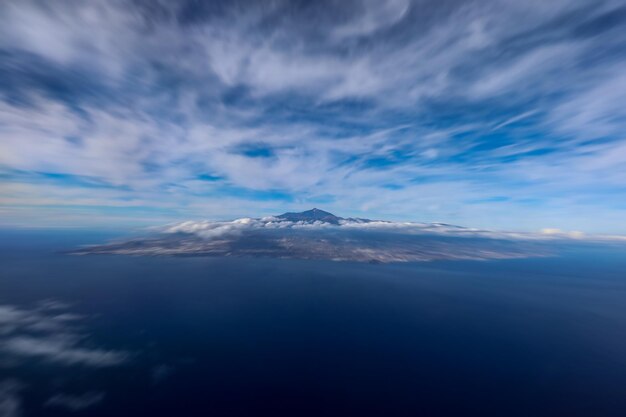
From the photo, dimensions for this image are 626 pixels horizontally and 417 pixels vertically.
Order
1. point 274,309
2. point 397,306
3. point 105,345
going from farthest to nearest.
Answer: point 397,306, point 274,309, point 105,345

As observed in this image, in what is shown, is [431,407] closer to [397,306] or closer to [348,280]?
[397,306]

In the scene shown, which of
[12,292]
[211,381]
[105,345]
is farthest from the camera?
[12,292]

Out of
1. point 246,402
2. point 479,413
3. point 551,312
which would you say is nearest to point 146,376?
point 246,402

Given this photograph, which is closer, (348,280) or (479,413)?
(479,413)

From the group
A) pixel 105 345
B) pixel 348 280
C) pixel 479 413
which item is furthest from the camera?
pixel 348 280

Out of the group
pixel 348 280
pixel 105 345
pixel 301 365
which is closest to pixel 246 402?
pixel 301 365

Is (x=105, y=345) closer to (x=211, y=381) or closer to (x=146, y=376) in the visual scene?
(x=146, y=376)
